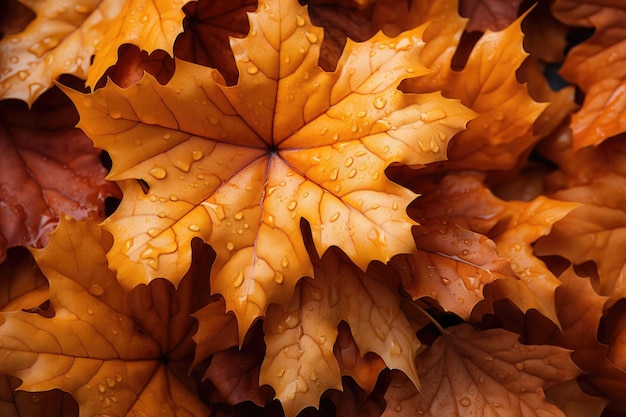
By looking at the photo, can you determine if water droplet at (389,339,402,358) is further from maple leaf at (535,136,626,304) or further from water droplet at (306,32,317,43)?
water droplet at (306,32,317,43)

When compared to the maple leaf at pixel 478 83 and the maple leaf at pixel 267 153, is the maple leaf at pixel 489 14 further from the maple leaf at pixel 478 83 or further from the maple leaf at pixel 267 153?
the maple leaf at pixel 267 153

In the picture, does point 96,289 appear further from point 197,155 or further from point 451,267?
point 451,267

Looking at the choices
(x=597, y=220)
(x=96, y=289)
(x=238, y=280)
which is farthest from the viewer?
(x=597, y=220)

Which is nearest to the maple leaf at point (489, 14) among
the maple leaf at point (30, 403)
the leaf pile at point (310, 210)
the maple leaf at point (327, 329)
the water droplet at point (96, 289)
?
the leaf pile at point (310, 210)

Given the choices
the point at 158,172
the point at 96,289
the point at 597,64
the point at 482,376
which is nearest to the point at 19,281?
the point at 96,289

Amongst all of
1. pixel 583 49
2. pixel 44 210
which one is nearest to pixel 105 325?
pixel 44 210

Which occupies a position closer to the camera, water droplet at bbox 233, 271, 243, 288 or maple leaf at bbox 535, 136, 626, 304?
water droplet at bbox 233, 271, 243, 288

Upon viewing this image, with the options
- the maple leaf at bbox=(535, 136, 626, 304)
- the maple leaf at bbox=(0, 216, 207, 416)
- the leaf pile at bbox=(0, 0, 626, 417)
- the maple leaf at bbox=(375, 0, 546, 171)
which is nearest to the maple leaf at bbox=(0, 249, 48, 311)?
the leaf pile at bbox=(0, 0, 626, 417)

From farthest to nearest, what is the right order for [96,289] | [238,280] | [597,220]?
[597,220] < [96,289] < [238,280]
